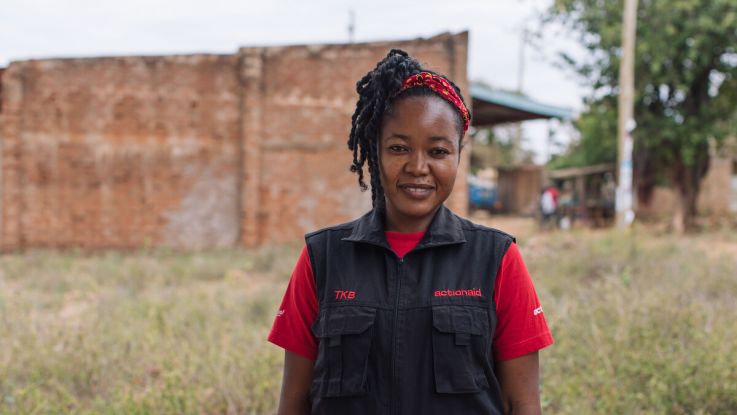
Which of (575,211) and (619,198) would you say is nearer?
(619,198)

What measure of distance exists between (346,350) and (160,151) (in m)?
9.91

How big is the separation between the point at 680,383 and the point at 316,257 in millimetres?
2615

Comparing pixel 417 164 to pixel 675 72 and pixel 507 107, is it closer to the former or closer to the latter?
pixel 507 107

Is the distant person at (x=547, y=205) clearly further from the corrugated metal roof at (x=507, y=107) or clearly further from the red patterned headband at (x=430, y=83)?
the red patterned headband at (x=430, y=83)

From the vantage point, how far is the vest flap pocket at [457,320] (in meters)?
1.58

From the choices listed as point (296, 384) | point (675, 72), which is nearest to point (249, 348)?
point (296, 384)

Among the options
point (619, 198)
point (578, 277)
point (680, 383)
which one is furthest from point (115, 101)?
point (680, 383)

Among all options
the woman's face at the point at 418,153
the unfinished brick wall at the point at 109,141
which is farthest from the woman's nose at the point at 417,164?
the unfinished brick wall at the point at 109,141

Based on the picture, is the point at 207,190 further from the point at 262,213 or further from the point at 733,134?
the point at 733,134

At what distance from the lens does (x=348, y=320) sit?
162cm

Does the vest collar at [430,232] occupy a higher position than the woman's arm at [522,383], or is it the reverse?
the vest collar at [430,232]

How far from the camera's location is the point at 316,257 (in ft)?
5.67

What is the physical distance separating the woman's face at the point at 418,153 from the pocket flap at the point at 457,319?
262 mm

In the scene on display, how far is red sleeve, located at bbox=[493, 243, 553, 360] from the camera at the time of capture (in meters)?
1.64
